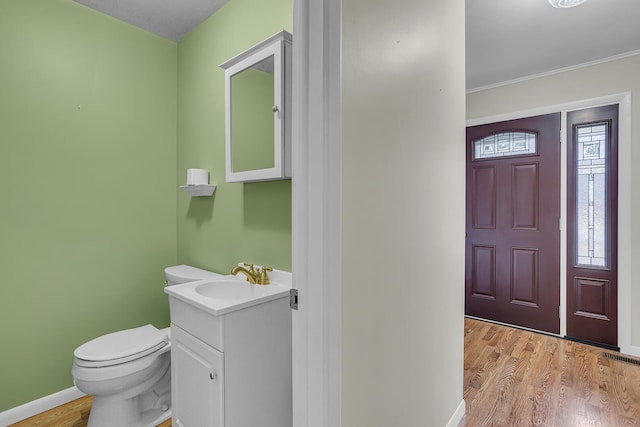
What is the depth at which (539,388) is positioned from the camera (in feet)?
6.75

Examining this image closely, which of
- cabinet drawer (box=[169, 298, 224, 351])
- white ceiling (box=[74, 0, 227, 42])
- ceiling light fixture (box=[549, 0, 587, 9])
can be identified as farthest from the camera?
white ceiling (box=[74, 0, 227, 42])

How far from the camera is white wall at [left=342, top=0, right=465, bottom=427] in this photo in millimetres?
902

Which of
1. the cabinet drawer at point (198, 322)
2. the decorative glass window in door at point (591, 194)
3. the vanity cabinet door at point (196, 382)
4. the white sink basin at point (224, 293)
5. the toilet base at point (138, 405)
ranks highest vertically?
the decorative glass window in door at point (591, 194)

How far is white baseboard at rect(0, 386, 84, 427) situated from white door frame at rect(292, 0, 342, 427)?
5.96 ft

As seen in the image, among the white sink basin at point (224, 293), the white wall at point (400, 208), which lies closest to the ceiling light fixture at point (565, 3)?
the white wall at point (400, 208)

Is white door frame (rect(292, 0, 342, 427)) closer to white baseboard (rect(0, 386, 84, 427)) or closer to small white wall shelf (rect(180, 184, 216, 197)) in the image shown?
small white wall shelf (rect(180, 184, 216, 197))

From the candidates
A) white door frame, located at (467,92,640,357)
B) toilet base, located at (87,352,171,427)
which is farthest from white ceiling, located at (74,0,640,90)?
toilet base, located at (87,352,171,427)

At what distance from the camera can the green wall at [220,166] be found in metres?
1.69

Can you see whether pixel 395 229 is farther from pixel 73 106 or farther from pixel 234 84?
pixel 73 106

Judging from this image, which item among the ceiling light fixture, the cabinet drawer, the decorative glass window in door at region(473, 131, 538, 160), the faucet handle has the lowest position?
the cabinet drawer

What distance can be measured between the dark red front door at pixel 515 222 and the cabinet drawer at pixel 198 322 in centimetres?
281

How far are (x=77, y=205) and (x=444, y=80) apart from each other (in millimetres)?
2158

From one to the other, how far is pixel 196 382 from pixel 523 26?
2.77m

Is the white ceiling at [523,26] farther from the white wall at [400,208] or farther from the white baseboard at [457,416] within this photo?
the white baseboard at [457,416]
